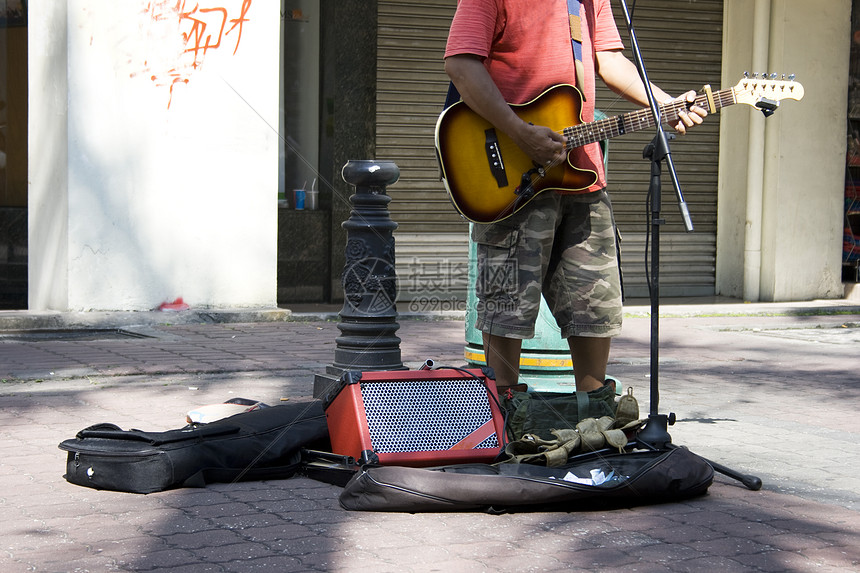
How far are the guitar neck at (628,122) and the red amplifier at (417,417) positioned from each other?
952mm

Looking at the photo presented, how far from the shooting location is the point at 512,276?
3.80 meters

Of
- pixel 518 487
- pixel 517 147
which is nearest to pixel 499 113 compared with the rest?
pixel 517 147

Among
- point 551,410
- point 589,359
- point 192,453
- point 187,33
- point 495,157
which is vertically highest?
point 187,33

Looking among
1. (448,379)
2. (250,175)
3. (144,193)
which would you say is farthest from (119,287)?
(448,379)

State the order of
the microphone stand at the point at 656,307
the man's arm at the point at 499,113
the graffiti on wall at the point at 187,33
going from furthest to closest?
the graffiti on wall at the point at 187,33 < the man's arm at the point at 499,113 < the microphone stand at the point at 656,307

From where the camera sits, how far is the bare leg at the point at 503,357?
152 inches

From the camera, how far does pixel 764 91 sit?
401 cm

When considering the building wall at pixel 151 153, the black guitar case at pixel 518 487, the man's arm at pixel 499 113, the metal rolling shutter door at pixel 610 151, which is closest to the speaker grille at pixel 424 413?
the black guitar case at pixel 518 487

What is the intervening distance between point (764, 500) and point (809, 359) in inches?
149

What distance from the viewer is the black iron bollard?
4695mm

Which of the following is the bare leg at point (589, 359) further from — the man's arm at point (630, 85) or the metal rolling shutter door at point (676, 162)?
the metal rolling shutter door at point (676, 162)

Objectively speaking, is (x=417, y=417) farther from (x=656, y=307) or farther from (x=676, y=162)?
(x=676, y=162)

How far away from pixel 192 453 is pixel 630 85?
2153 mm

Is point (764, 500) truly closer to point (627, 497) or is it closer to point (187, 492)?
point (627, 497)
